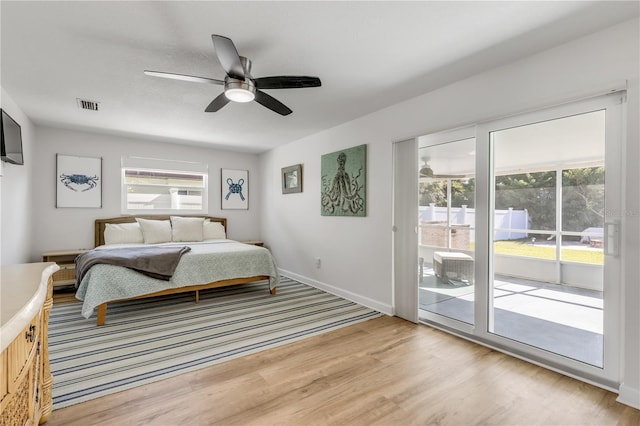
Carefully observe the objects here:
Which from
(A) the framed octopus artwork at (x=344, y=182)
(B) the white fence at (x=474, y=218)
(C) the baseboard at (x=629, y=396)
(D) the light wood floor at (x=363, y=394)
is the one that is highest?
(A) the framed octopus artwork at (x=344, y=182)

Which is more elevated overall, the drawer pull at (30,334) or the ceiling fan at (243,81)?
the ceiling fan at (243,81)

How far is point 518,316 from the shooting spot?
2.46 metres

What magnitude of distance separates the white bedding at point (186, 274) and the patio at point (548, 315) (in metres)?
2.49

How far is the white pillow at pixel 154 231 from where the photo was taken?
463 centimetres

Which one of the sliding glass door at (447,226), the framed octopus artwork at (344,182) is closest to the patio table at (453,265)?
the sliding glass door at (447,226)

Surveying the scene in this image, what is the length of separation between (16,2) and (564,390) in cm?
401

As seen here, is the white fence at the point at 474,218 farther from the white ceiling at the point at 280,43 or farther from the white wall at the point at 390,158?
the white ceiling at the point at 280,43

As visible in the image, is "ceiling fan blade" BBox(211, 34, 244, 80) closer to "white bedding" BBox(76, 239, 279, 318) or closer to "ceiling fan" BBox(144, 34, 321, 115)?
"ceiling fan" BBox(144, 34, 321, 115)

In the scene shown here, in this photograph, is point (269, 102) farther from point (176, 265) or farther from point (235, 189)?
point (235, 189)

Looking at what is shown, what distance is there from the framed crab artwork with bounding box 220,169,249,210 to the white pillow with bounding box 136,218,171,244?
1.19 meters

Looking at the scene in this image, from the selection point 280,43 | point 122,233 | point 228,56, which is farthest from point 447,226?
point 122,233

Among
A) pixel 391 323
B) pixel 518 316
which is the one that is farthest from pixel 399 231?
pixel 518 316

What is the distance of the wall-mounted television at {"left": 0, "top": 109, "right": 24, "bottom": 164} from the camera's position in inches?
105

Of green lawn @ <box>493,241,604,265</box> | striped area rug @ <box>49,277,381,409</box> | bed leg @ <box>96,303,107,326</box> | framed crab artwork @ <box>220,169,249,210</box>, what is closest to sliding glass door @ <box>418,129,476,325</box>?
green lawn @ <box>493,241,604,265</box>
